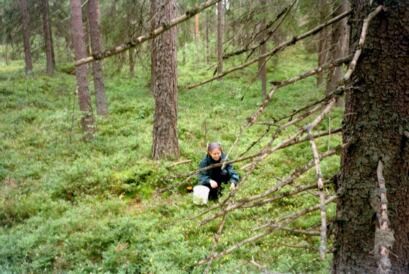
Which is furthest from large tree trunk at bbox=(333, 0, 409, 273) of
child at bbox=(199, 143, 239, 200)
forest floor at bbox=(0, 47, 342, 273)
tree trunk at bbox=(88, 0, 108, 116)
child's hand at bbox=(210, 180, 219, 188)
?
tree trunk at bbox=(88, 0, 108, 116)

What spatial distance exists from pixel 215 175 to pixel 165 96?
2.04m

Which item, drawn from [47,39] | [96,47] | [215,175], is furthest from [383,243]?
[47,39]

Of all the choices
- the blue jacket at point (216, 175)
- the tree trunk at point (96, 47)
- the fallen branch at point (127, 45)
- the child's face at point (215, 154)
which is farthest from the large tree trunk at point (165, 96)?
the fallen branch at point (127, 45)

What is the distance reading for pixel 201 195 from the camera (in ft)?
22.4

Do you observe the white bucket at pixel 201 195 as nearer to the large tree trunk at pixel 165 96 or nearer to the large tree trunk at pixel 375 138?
the large tree trunk at pixel 165 96

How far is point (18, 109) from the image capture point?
1515 cm

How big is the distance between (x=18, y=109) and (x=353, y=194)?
51.0ft

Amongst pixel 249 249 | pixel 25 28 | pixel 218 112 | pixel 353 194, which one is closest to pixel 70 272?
pixel 249 249

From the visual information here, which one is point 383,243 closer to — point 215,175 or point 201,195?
point 201,195

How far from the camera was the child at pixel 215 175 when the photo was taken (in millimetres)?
6988

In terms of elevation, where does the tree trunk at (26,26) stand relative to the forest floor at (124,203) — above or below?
above

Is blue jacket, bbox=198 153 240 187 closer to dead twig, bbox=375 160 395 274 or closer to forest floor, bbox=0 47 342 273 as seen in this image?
forest floor, bbox=0 47 342 273

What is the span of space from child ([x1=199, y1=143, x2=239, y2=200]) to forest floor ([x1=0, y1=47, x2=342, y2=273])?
11.7 inches

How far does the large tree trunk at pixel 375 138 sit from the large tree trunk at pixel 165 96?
6.66 metres
